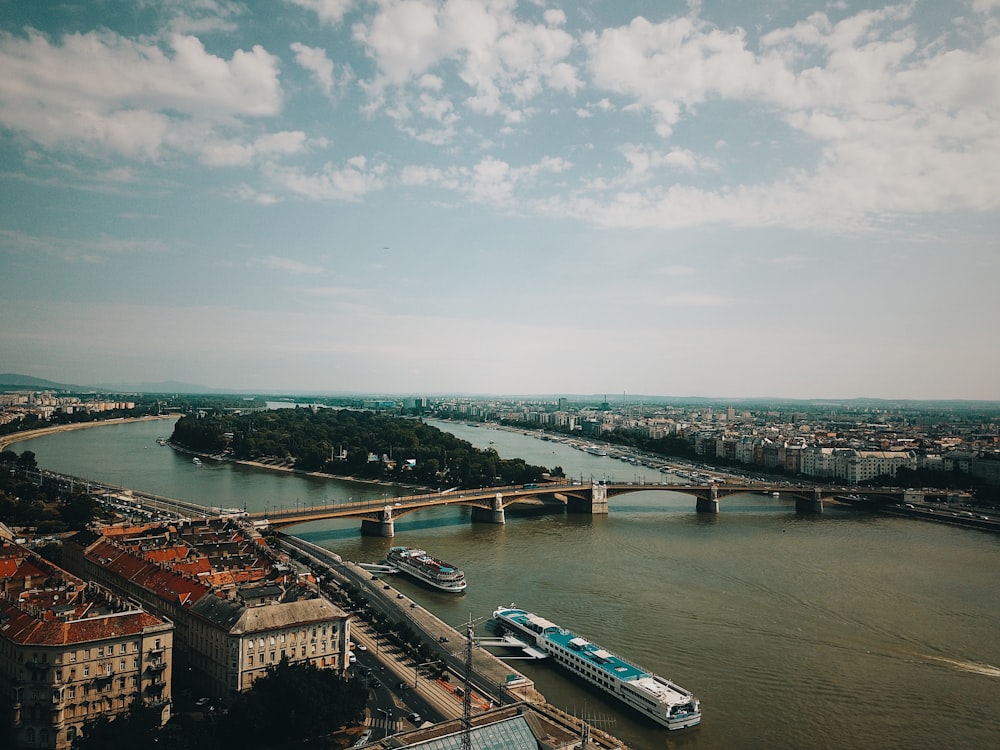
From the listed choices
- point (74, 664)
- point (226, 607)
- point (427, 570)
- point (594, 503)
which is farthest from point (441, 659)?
point (594, 503)

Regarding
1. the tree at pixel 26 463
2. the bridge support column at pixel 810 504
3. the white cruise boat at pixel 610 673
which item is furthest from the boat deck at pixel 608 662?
the tree at pixel 26 463

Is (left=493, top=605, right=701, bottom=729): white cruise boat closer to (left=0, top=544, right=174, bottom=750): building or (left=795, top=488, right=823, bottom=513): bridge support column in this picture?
(left=0, top=544, right=174, bottom=750): building

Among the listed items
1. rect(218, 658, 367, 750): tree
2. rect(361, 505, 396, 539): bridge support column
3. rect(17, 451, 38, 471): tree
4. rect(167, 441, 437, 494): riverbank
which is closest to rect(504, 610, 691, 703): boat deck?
rect(218, 658, 367, 750): tree

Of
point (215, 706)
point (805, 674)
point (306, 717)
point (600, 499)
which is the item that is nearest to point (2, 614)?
point (215, 706)

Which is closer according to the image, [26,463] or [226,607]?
[226,607]

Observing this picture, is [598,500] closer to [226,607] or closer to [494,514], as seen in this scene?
[494,514]

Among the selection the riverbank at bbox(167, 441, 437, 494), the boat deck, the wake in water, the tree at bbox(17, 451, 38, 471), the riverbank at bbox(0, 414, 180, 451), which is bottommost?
the wake in water
